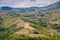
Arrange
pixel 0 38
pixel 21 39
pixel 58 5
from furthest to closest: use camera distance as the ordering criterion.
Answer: pixel 58 5
pixel 0 38
pixel 21 39

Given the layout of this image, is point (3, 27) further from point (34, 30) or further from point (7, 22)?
point (34, 30)

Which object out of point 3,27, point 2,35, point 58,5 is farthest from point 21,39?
point 58,5

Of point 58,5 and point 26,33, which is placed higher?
point 26,33

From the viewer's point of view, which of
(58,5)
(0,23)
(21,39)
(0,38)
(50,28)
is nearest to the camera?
(21,39)

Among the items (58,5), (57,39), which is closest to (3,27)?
(57,39)

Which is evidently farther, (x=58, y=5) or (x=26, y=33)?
(x=58, y=5)

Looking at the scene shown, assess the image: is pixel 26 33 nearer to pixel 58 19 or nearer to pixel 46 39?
pixel 46 39

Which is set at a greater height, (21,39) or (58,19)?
(21,39)

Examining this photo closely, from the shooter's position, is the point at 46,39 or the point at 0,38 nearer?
the point at 46,39

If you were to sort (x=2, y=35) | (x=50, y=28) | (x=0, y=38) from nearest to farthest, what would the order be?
1. (x=0, y=38)
2. (x=2, y=35)
3. (x=50, y=28)
